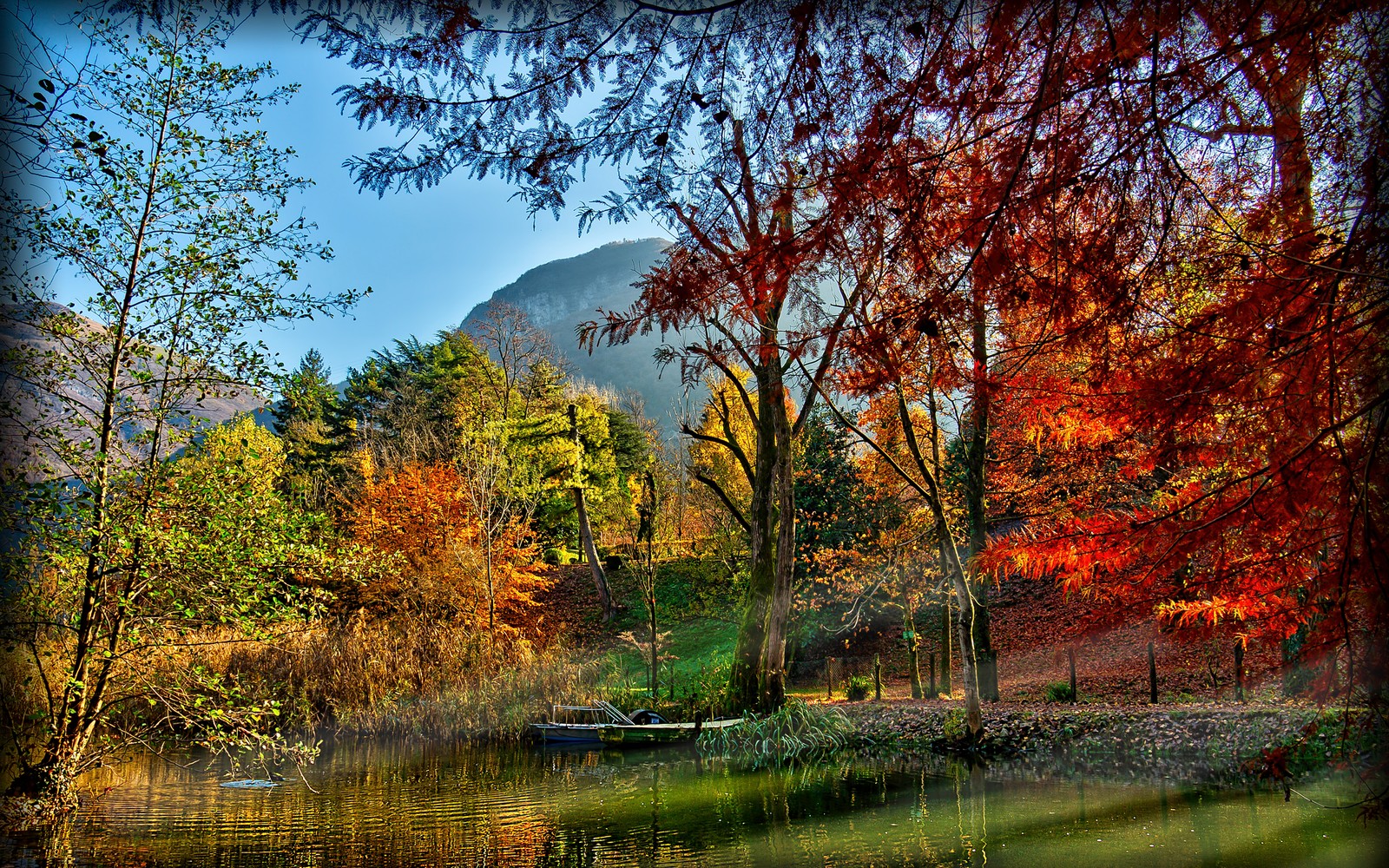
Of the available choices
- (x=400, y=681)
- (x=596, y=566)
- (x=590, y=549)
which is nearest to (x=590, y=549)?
(x=590, y=549)

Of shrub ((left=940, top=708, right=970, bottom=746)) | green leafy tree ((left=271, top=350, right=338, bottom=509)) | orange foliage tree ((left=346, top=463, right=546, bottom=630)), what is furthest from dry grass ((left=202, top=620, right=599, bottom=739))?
green leafy tree ((left=271, top=350, right=338, bottom=509))

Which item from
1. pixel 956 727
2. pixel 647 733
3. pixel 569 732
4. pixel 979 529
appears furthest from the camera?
pixel 569 732

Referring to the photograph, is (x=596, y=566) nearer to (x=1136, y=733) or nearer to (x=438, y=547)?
(x=438, y=547)

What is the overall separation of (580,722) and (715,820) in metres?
7.90

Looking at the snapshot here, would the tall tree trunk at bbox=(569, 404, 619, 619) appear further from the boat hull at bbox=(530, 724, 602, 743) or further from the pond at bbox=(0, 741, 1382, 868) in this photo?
the pond at bbox=(0, 741, 1382, 868)

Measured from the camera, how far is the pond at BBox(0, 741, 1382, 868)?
5887mm

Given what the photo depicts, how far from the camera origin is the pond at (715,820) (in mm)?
5887

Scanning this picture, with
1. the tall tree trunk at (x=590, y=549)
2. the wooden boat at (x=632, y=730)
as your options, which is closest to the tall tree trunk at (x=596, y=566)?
the tall tree trunk at (x=590, y=549)

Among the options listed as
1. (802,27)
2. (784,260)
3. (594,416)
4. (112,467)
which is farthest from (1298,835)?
(594,416)

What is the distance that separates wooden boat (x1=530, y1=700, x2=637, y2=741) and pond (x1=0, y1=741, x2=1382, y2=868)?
2.58m

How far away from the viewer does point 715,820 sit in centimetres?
741

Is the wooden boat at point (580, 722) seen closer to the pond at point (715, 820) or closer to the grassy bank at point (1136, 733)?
the pond at point (715, 820)

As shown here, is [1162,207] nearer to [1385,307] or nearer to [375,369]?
[1385,307]

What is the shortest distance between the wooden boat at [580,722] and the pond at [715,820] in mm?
2578
